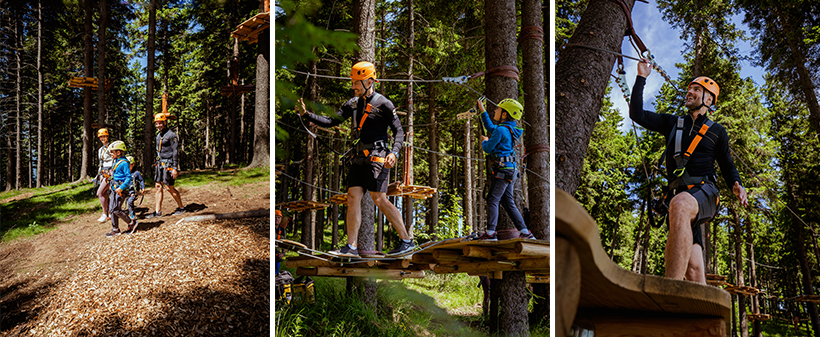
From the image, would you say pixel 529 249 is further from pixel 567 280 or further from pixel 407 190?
pixel 567 280

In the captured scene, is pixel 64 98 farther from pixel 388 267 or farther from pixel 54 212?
pixel 388 267

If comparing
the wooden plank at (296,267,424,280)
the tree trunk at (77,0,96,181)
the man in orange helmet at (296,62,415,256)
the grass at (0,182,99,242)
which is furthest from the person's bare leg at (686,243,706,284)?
the tree trunk at (77,0,96,181)

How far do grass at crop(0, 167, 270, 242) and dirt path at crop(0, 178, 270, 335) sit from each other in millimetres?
125

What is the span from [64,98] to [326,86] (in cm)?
436

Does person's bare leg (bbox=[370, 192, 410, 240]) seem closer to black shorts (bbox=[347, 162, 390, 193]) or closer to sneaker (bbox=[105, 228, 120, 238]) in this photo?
black shorts (bbox=[347, 162, 390, 193])

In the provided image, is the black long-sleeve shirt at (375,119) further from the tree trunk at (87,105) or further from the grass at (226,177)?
the tree trunk at (87,105)

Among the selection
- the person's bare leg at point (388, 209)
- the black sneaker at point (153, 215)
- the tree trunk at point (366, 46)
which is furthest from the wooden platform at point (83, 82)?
the person's bare leg at point (388, 209)

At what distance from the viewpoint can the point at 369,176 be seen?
3.36 metres

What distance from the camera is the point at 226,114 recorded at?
55.9 ft

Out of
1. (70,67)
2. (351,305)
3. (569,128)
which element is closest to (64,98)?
(70,67)

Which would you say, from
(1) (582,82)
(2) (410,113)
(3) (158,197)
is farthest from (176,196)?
(1) (582,82)

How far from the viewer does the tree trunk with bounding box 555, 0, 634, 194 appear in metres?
2.80

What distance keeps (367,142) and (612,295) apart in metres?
2.52

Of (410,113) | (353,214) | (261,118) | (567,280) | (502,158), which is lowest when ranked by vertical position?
(567,280)
